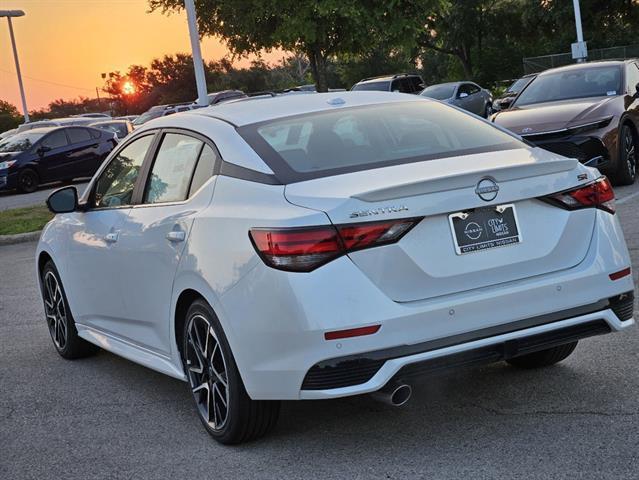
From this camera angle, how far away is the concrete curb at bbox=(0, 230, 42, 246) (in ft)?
50.5

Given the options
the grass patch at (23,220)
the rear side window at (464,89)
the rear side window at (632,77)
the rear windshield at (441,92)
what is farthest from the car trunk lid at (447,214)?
the rear windshield at (441,92)

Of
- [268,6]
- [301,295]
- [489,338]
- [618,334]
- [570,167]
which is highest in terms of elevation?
[268,6]

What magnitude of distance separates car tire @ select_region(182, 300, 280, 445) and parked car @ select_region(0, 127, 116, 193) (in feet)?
73.4

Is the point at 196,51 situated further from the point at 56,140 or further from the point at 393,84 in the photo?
the point at 393,84

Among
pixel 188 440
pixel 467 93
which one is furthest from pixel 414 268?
pixel 467 93

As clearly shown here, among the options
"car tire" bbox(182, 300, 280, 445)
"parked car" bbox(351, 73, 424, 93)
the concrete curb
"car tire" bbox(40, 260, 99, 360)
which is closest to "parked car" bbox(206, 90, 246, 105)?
"parked car" bbox(351, 73, 424, 93)

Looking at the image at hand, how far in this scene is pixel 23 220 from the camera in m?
17.1

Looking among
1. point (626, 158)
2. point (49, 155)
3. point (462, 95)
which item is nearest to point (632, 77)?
point (626, 158)

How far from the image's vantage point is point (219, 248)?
4.66 meters

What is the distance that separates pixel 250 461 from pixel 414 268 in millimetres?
1190

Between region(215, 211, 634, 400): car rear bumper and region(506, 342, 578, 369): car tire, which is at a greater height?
region(215, 211, 634, 400): car rear bumper

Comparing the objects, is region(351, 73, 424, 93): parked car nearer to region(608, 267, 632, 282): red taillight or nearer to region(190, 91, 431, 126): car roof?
region(190, 91, 431, 126): car roof

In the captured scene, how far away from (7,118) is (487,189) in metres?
78.9

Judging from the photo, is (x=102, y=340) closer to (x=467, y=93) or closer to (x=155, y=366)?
(x=155, y=366)
